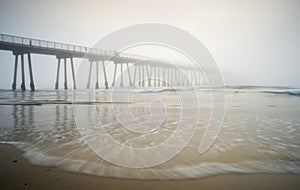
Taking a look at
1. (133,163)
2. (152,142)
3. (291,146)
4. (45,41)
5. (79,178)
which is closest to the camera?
(79,178)

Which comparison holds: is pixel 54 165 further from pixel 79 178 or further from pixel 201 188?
pixel 201 188

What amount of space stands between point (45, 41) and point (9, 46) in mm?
5675

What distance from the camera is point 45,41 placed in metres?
39.2

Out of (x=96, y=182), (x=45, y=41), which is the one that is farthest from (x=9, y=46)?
(x=96, y=182)

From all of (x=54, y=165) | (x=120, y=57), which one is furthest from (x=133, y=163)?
(x=120, y=57)

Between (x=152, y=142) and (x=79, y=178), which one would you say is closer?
(x=79, y=178)

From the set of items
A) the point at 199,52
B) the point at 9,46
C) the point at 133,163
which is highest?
the point at 9,46

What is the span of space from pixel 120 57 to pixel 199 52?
53.6 metres

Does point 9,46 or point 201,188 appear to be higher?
point 9,46

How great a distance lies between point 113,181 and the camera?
109 inches

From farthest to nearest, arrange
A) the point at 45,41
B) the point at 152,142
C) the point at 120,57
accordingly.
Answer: the point at 120,57
the point at 45,41
the point at 152,142

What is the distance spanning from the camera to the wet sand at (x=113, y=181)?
262 centimetres

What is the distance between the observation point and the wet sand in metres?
2.62

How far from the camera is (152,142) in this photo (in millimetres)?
4883
